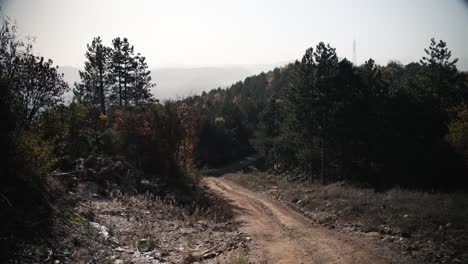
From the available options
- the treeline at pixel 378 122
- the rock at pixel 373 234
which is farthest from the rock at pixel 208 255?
the treeline at pixel 378 122

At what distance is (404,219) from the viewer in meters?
14.1

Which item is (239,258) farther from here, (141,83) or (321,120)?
(141,83)

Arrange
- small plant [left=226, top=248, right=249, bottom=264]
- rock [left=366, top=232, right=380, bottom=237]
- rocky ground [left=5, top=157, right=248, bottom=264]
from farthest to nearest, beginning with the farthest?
rock [left=366, top=232, right=380, bottom=237] → small plant [left=226, top=248, right=249, bottom=264] → rocky ground [left=5, top=157, right=248, bottom=264]

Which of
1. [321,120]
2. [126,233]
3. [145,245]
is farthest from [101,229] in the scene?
[321,120]

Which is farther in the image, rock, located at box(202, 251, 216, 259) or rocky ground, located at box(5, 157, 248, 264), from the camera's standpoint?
rock, located at box(202, 251, 216, 259)

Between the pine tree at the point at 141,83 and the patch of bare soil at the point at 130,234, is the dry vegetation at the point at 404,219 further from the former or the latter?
the pine tree at the point at 141,83

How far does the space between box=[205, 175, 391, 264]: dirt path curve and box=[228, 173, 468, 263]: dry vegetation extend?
1128mm

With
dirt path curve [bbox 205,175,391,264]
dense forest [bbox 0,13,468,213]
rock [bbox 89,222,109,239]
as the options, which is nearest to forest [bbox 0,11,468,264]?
dense forest [bbox 0,13,468,213]

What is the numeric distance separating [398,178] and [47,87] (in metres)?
32.1

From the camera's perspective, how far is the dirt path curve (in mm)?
11320

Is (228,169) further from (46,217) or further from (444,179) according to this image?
(46,217)

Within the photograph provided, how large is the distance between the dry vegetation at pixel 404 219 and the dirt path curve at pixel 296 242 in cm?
113

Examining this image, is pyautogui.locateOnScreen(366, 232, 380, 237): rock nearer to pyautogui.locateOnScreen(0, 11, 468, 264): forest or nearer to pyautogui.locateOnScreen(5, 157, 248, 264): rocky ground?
pyautogui.locateOnScreen(5, 157, 248, 264): rocky ground

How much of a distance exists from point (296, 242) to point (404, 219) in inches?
200
